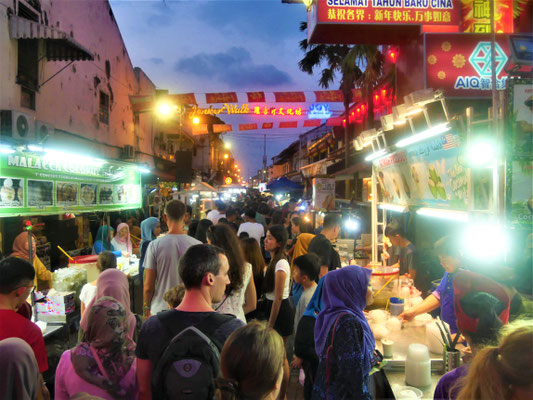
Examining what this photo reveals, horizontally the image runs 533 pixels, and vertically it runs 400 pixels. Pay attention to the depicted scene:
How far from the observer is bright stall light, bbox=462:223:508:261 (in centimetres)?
277

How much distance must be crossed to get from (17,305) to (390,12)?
8235 millimetres

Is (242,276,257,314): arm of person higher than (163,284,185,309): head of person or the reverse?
the reverse

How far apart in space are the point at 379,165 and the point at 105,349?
5315 millimetres

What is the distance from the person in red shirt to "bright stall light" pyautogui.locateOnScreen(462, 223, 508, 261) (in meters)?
3.62

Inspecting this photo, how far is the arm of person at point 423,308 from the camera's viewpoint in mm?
4457

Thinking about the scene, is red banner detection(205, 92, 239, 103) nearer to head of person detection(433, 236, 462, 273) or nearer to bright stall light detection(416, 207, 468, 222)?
bright stall light detection(416, 207, 468, 222)

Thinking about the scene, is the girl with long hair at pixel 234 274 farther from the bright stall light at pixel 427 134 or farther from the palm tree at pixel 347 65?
Answer: the palm tree at pixel 347 65

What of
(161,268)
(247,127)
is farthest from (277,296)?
(247,127)

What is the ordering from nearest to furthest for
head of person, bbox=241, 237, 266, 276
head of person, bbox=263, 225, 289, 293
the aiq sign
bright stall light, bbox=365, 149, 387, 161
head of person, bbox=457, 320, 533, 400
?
1. head of person, bbox=457, 320, 533, 400
2. head of person, bbox=241, 237, 266, 276
3. head of person, bbox=263, 225, 289, 293
4. bright stall light, bbox=365, 149, 387, 161
5. the aiq sign

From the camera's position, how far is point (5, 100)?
8039 millimetres

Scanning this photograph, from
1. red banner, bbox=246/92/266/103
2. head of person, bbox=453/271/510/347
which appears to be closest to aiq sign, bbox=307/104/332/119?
red banner, bbox=246/92/266/103

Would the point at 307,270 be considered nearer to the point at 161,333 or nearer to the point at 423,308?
the point at 423,308

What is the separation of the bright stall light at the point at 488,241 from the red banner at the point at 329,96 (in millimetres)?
13786

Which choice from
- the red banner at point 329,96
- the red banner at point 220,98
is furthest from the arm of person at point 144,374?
the red banner at point 329,96
